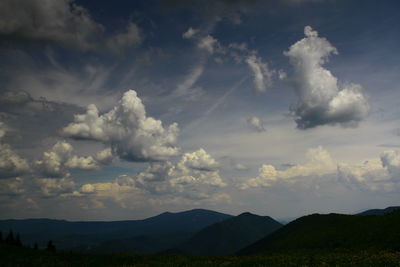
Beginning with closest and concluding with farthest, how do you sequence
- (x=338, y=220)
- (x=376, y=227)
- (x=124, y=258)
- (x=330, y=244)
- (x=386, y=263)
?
(x=386, y=263)
(x=124, y=258)
(x=376, y=227)
(x=330, y=244)
(x=338, y=220)

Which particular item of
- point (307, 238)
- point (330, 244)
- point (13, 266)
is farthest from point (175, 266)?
point (307, 238)

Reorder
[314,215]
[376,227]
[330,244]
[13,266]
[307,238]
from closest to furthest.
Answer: [13,266] → [376,227] → [330,244] → [307,238] → [314,215]

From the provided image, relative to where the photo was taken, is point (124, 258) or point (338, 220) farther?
point (338, 220)

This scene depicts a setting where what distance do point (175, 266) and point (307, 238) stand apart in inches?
3109

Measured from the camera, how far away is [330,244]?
256ft

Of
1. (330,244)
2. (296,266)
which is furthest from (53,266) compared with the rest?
(330,244)

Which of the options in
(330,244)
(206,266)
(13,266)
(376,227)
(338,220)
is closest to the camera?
(206,266)

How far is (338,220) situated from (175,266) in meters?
99.8

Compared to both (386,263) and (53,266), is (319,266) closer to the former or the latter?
(386,263)

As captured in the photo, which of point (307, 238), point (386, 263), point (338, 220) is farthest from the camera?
point (338, 220)

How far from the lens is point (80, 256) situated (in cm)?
4966

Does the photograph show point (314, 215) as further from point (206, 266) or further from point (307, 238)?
point (206, 266)

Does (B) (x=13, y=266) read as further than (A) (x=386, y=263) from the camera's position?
Yes

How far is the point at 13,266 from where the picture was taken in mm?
38281
